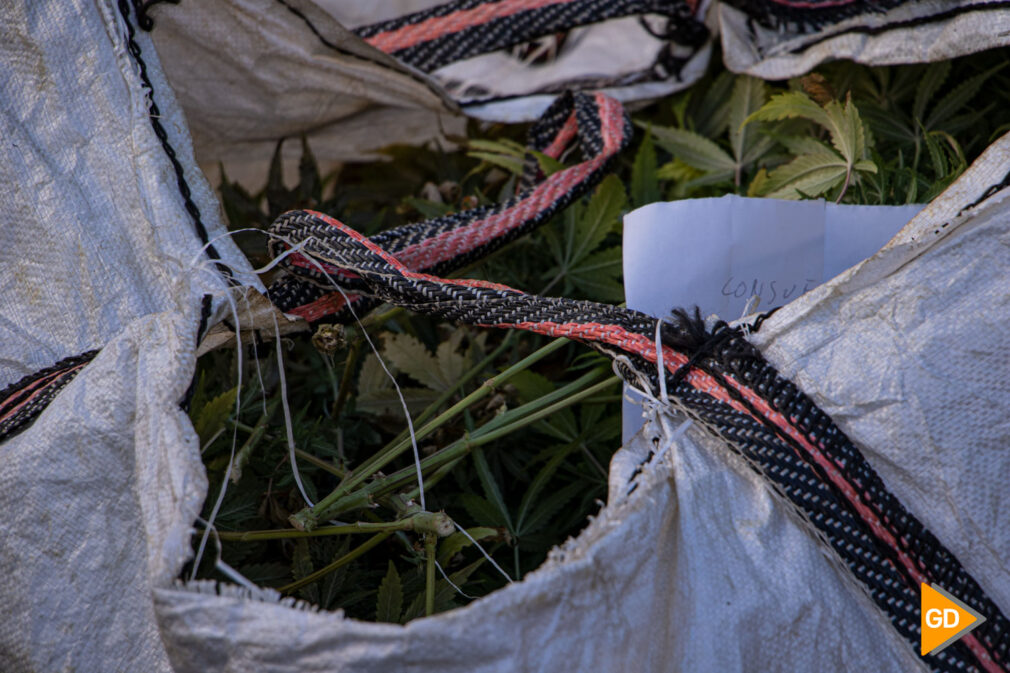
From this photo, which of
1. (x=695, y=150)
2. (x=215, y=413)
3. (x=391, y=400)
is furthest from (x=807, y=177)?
(x=215, y=413)

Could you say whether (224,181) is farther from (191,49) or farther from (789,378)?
(789,378)

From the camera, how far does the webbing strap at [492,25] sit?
735 millimetres

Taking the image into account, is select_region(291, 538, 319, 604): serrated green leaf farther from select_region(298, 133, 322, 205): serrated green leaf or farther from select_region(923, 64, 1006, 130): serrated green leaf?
select_region(923, 64, 1006, 130): serrated green leaf

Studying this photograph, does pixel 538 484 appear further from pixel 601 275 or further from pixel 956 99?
pixel 956 99

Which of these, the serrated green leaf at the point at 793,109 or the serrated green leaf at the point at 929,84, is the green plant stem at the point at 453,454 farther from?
the serrated green leaf at the point at 929,84

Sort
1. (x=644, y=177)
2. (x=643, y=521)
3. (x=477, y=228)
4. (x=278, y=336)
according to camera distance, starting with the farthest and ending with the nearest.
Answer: (x=644, y=177)
(x=477, y=228)
(x=278, y=336)
(x=643, y=521)

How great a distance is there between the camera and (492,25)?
77 cm

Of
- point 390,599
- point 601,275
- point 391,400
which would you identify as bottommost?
point 390,599

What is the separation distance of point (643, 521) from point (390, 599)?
0.18 m

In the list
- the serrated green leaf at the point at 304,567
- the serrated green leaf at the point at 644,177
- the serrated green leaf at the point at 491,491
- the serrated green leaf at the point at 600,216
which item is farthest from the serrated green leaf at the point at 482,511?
the serrated green leaf at the point at 644,177

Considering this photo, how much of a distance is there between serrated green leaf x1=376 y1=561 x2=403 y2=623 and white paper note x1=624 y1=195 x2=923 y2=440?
6.4 inches

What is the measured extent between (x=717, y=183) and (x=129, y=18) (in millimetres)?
504

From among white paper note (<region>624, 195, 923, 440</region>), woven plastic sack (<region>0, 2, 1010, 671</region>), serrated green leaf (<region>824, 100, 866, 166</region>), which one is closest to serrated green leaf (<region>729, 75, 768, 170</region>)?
serrated green leaf (<region>824, 100, 866, 166</region>)

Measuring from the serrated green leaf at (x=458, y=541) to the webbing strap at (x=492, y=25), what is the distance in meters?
0.52
